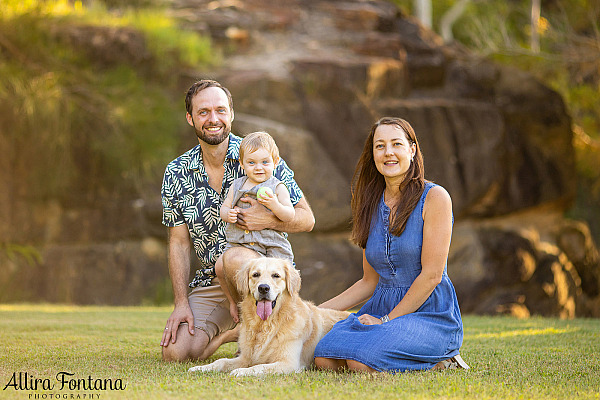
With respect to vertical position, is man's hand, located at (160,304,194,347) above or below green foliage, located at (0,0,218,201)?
below

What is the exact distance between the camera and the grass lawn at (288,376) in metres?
3.57

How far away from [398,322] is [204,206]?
72.7 inches

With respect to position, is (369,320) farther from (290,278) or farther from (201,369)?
(201,369)

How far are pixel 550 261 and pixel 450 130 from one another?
3.01 meters

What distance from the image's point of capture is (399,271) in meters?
4.59

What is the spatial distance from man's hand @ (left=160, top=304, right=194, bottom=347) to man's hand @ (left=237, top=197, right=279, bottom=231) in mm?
820

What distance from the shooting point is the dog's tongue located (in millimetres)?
4340

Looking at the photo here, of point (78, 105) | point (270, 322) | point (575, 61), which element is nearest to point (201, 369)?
point (270, 322)

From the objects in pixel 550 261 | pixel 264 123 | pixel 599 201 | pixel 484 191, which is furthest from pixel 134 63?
pixel 599 201

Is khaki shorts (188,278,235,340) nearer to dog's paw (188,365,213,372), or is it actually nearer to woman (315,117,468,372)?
dog's paw (188,365,213,372)

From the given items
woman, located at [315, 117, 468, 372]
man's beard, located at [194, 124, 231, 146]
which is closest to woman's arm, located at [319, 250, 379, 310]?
woman, located at [315, 117, 468, 372]

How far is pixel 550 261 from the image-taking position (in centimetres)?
1255

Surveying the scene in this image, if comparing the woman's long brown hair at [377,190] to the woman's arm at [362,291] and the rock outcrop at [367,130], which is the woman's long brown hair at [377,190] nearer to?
the woman's arm at [362,291]

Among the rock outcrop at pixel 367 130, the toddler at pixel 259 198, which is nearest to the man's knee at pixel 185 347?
the toddler at pixel 259 198
